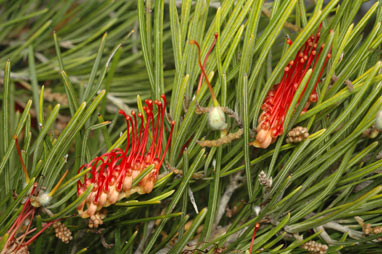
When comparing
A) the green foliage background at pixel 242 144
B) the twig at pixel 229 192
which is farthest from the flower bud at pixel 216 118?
the twig at pixel 229 192

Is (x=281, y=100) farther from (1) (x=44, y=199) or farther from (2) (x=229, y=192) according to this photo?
(1) (x=44, y=199)

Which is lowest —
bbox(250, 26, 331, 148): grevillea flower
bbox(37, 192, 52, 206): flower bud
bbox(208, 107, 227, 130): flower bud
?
bbox(37, 192, 52, 206): flower bud

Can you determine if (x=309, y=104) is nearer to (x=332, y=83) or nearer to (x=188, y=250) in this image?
(x=332, y=83)

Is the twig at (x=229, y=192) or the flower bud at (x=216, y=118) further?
the twig at (x=229, y=192)

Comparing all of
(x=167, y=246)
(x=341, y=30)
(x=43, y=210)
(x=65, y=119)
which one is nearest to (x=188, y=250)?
(x=167, y=246)

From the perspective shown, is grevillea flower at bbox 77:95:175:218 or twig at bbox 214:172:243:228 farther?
twig at bbox 214:172:243:228

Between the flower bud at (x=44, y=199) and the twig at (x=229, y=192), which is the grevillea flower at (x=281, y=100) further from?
the flower bud at (x=44, y=199)

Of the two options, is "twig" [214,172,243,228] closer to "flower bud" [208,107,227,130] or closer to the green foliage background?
the green foliage background

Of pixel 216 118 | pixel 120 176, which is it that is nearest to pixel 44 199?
pixel 120 176

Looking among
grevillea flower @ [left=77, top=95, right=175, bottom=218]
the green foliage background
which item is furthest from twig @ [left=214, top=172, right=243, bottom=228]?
grevillea flower @ [left=77, top=95, right=175, bottom=218]
